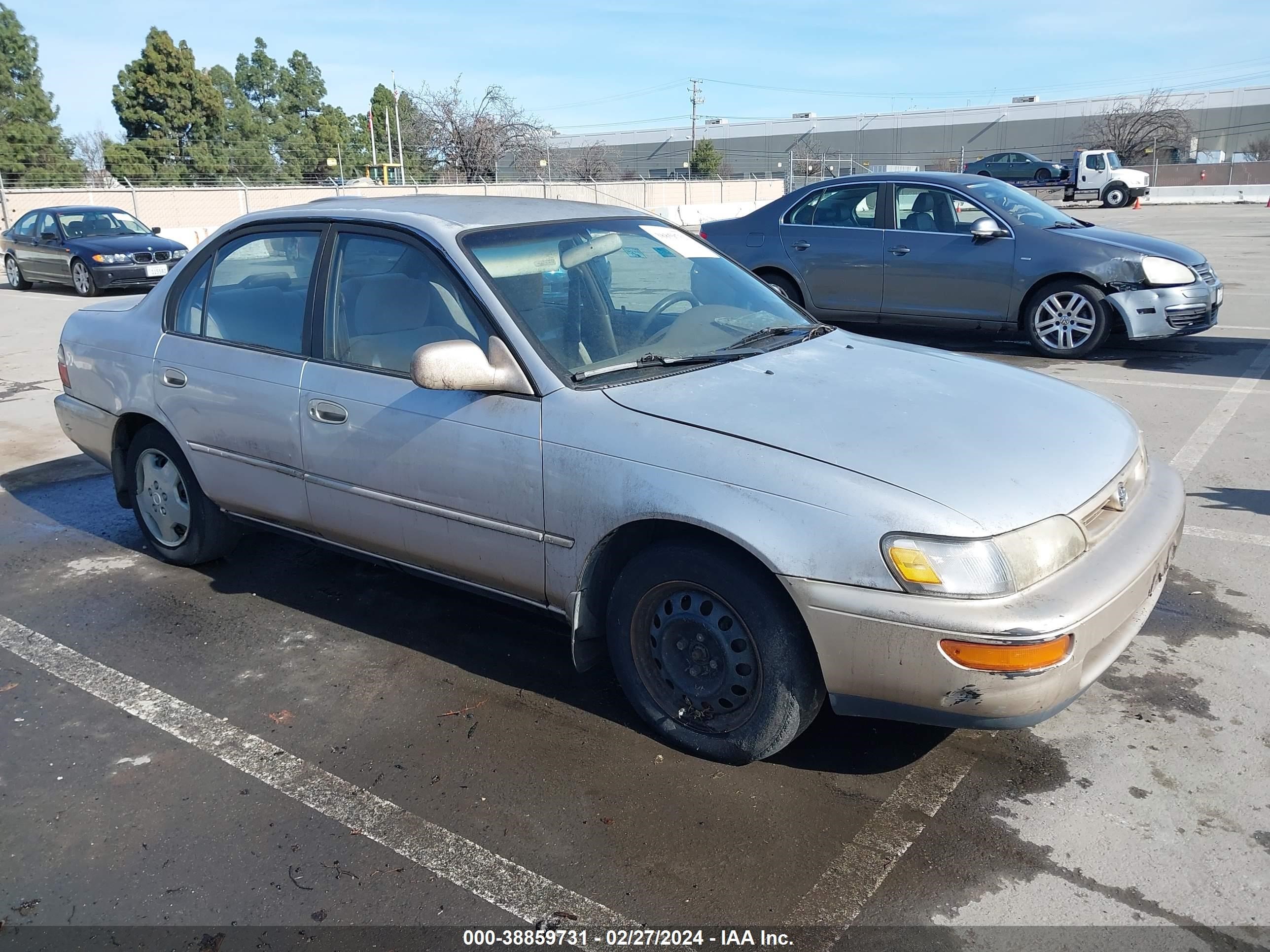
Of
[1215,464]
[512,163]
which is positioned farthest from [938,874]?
[512,163]

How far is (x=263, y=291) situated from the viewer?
4.30 m

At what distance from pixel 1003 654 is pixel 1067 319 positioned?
7.18m

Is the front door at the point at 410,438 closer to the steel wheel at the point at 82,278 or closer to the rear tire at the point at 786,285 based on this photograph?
the rear tire at the point at 786,285

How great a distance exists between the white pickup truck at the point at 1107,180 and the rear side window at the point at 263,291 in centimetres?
3910

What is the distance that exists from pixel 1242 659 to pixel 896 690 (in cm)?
184

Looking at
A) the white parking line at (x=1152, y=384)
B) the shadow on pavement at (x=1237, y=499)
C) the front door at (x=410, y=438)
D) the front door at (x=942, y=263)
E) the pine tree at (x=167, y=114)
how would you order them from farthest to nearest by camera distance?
the pine tree at (x=167, y=114) → the front door at (x=942, y=263) → the white parking line at (x=1152, y=384) → the shadow on pavement at (x=1237, y=499) → the front door at (x=410, y=438)

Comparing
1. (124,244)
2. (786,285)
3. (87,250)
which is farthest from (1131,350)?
(87,250)

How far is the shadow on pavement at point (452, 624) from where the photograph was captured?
10.8 ft

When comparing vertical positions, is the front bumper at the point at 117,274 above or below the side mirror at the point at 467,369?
below

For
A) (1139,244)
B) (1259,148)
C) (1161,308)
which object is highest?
(1259,148)

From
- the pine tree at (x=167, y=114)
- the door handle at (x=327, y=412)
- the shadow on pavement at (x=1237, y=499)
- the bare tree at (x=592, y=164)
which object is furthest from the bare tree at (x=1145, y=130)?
the door handle at (x=327, y=412)

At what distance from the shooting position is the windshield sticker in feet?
14.1

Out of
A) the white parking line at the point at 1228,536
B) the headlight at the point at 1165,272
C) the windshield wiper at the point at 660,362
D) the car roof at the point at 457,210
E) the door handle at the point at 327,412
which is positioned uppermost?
the car roof at the point at 457,210

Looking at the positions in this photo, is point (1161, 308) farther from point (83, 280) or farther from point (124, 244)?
point (83, 280)
